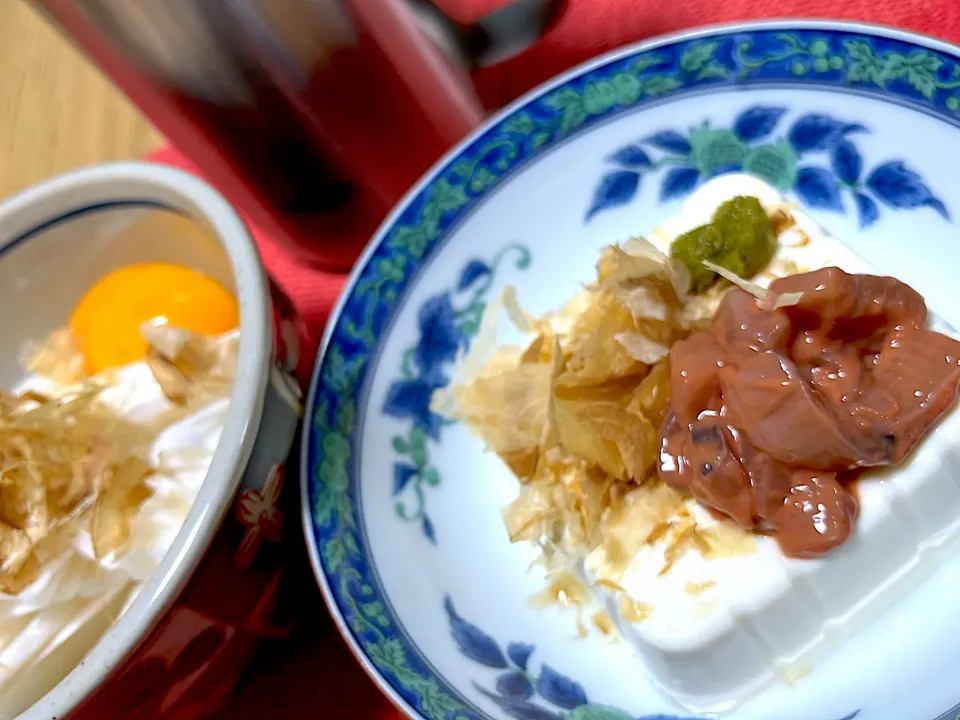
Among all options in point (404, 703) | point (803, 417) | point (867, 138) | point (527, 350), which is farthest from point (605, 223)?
point (404, 703)

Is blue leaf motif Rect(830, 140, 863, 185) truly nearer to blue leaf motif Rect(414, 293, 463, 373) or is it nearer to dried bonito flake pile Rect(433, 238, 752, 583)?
dried bonito flake pile Rect(433, 238, 752, 583)

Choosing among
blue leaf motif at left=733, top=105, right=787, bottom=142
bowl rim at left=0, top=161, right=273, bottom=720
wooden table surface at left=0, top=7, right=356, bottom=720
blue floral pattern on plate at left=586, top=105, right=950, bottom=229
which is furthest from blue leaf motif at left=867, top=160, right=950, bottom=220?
wooden table surface at left=0, top=7, right=356, bottom=720

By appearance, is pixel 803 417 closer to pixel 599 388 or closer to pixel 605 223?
pixel 599 388

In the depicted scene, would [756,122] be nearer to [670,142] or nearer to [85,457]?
[670,142]

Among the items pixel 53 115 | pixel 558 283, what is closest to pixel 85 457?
pixel 558 283

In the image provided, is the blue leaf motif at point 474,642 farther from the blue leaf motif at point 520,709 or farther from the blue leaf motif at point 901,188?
the blue leaf motif at point 901,188

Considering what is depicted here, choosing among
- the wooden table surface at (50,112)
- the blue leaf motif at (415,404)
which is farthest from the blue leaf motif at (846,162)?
the wooden table surface at (50,112)
